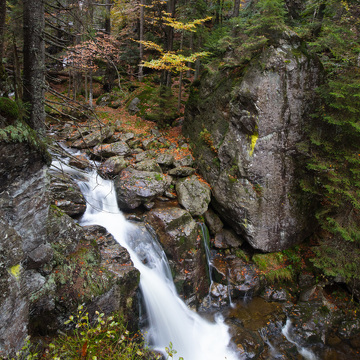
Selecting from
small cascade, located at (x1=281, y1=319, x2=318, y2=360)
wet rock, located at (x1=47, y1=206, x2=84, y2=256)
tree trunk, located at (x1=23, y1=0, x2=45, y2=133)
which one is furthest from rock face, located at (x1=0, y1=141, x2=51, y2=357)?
small cascade, located at (x1=281, y1=319, x2=318, y2=360)

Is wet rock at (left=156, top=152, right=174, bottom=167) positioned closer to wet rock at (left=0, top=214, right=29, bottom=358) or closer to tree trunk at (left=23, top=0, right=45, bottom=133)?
tree trunk at (left=23, top=0, right=45, bottom=133)

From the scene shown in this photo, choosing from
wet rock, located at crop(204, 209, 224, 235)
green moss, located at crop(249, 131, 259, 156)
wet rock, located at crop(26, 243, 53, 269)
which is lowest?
wet rock, located at crop(204, 209, 224, 235)

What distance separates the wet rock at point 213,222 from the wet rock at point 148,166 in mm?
2864

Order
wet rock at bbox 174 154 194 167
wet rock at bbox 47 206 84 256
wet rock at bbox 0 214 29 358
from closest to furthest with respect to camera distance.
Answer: wet rock at bbox 0 214 29 358 < wet rock at bbox 47 206 84 256 < wet rock at bbox 174 154 194 167

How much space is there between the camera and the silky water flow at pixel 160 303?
6816mm

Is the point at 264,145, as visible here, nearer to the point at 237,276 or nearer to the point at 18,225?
the point at 237,276

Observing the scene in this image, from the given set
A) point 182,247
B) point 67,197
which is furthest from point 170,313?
point 67,197

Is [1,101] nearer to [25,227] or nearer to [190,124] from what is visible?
[25,227]

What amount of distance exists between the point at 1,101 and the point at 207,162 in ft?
26.4

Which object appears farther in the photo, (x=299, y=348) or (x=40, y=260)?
(x=299, y=348)

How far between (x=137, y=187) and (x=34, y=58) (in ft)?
16.5

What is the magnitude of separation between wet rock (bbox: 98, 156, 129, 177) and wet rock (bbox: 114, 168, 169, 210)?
302mm

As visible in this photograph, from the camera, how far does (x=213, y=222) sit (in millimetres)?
10031

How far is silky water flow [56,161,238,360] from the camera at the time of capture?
6816 mm
